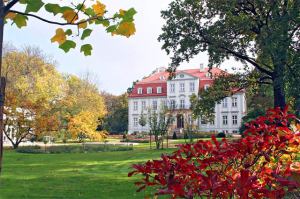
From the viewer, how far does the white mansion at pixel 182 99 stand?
5331 cm

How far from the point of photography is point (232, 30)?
1658cm

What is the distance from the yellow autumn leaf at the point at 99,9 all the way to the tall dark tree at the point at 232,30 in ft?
43.4

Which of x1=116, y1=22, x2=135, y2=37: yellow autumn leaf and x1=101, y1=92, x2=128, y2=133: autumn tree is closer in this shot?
x1=116, y1=22, x2=135, y2=37: yellow autumn leaf

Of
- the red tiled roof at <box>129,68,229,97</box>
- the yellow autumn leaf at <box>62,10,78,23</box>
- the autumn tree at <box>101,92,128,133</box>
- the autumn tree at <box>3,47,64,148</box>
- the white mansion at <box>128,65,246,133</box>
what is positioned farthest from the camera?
the autumn tree at <box>101,92,128,133</box>

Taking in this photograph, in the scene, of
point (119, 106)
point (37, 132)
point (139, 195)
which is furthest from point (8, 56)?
point (139, 195)

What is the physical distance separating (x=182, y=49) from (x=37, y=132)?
14.4 meters

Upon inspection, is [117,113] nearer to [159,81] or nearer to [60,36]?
[159,81]

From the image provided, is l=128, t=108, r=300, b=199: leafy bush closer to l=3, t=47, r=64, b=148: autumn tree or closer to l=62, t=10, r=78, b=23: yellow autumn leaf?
l=62, t=10, r=78, b=23: yellow autumn leaf

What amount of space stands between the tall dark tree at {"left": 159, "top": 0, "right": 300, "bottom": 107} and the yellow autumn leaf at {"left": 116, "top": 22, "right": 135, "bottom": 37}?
1322cm

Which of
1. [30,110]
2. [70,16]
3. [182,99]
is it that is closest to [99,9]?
[70,16]

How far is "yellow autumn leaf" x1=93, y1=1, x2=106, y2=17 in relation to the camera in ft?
6.55

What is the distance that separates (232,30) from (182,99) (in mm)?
40342

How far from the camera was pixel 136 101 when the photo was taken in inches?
2367

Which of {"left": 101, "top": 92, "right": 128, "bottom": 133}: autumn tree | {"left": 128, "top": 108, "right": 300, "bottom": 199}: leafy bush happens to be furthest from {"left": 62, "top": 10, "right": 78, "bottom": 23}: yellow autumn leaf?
{"left": 101, "top": 92, "right": 128, "bottom": 133}: autumn tree
